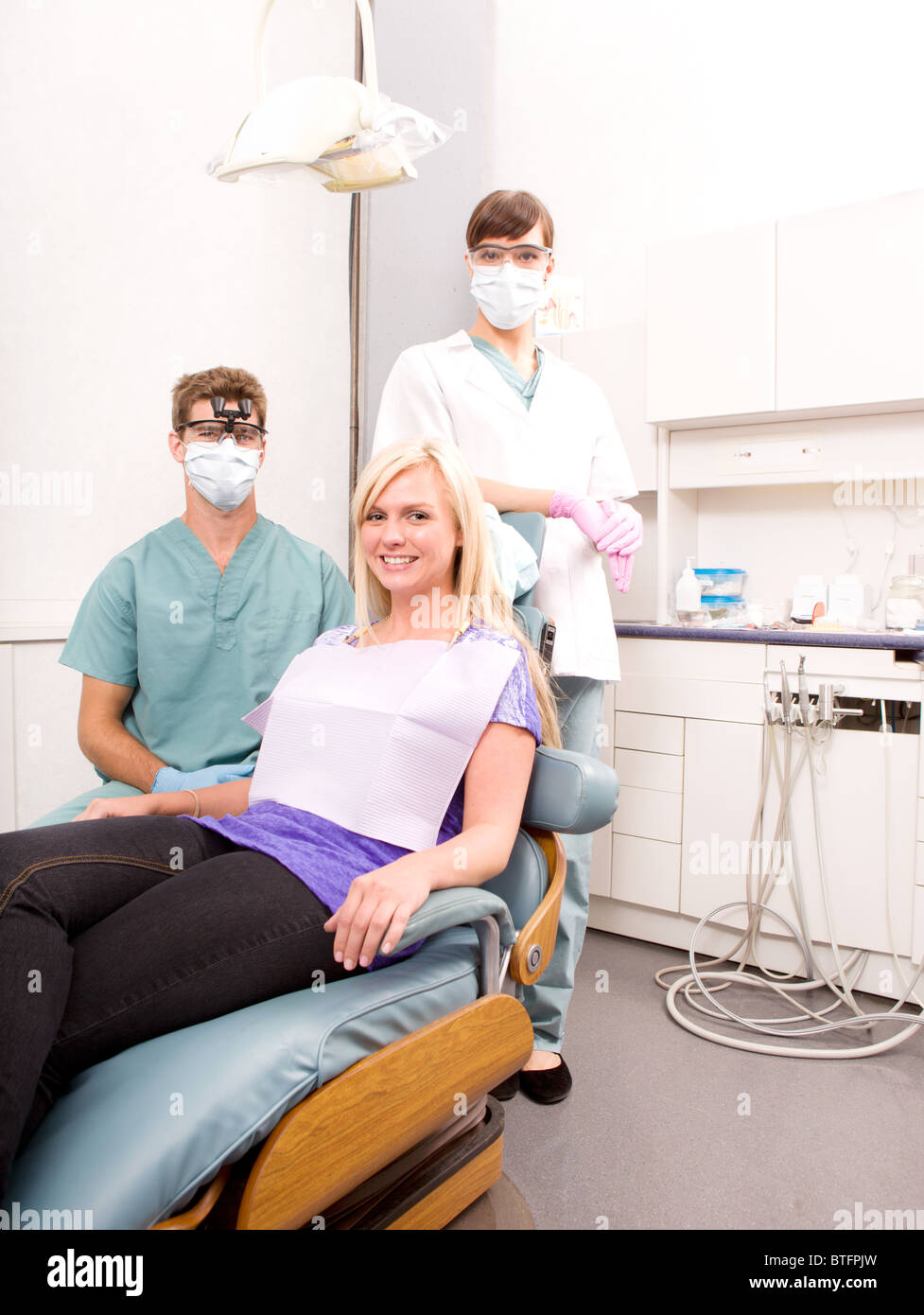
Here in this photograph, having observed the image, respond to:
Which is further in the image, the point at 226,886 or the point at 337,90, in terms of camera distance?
the point at 337,90

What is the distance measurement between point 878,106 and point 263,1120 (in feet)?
9.51

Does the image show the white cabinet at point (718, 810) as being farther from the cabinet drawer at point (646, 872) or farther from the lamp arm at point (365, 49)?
the lamp arm at point (365, 49)

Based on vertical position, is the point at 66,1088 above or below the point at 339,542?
below

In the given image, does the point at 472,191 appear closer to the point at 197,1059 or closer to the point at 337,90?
the point at 337,90

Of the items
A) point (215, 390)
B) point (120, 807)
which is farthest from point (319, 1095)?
point (215, 390)

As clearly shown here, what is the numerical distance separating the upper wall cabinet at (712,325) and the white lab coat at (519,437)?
2.70 feet

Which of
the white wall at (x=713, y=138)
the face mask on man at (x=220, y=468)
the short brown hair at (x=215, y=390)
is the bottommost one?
the face mask on man at (x=220, y=468)

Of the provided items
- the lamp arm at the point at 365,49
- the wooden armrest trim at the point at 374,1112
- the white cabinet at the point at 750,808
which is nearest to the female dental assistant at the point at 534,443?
the lamp arm at the point at 365,49

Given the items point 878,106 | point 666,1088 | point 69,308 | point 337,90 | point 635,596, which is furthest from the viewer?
point 635,596

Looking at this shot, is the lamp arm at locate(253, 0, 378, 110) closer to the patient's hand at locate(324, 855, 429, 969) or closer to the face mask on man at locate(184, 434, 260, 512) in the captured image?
the face mask on man at locate(184, 434, 260, 512)

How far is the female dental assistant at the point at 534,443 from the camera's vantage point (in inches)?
69.5

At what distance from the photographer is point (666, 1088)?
5.83ft

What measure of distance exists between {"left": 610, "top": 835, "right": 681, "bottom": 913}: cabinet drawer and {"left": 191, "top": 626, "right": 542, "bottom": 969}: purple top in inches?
51.7
